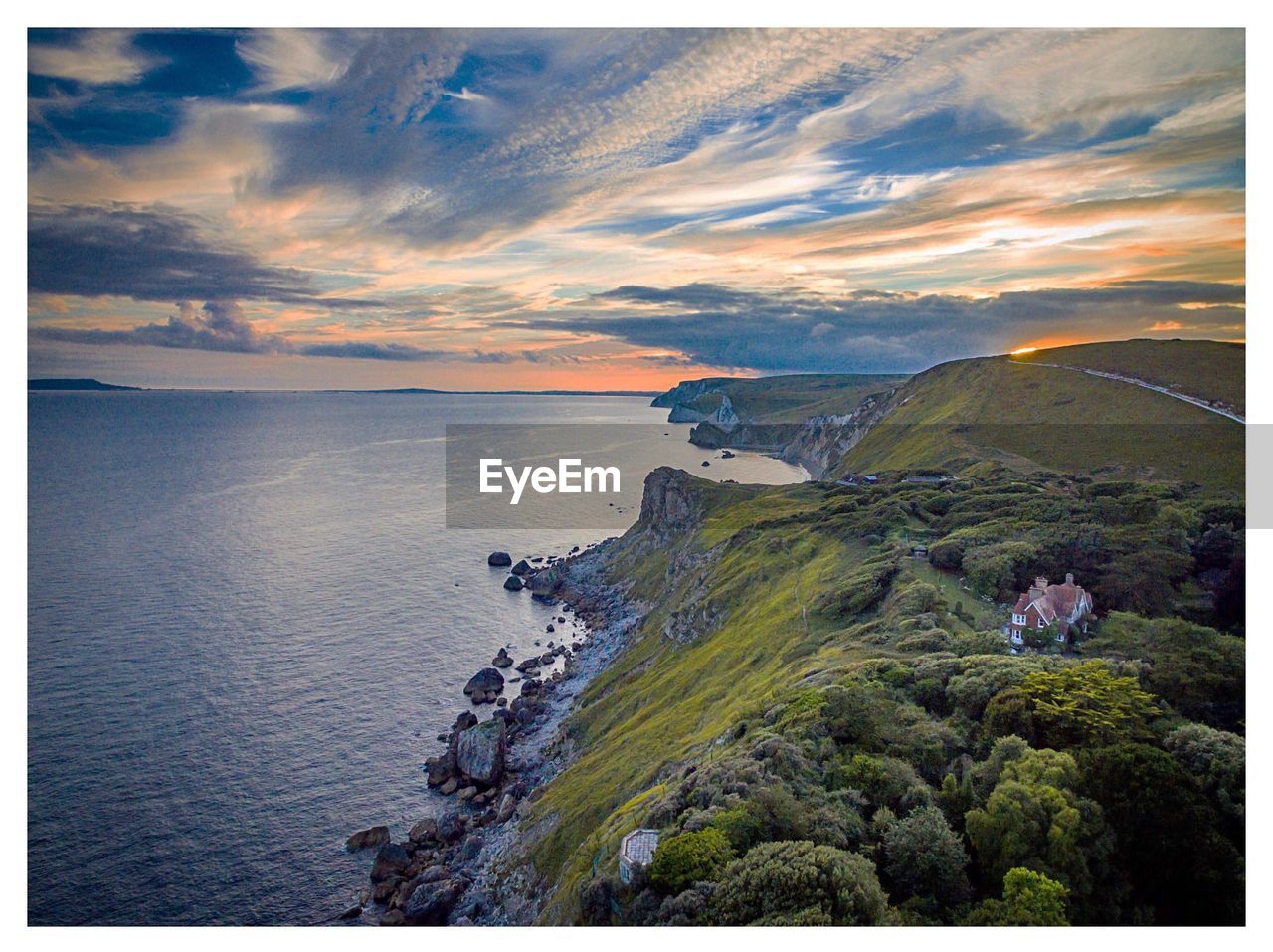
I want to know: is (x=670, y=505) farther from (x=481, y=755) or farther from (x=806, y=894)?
(x=806, y=894)

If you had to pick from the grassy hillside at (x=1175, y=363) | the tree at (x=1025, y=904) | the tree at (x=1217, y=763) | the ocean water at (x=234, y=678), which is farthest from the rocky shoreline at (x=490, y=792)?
the grassy hillside at (x=1175, y=363)

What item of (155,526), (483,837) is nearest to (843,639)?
(483,837)

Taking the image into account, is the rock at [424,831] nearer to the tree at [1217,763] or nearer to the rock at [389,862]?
the rock at [389,862]

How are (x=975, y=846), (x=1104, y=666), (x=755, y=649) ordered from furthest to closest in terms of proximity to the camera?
1. (x=755, y=649)
2. (x=1104, y=666)
3. (x=975, y=846)

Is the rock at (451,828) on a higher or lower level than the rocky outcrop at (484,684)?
lower

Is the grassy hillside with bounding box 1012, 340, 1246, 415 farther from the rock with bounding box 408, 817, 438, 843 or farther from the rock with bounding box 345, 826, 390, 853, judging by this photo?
the rock with bounding box 345, 826, 390, 853
